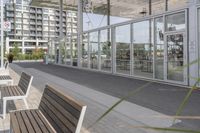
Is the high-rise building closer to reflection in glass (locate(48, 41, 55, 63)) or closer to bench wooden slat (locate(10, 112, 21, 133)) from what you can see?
reflection in glass (locate(48, 41, 55, 63))

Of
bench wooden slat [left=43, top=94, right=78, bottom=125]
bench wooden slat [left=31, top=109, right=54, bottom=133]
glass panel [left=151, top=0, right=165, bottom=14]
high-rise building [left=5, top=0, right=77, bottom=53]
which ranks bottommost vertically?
bench wooden slat [left=31, top=109, right=54, bottom=133]

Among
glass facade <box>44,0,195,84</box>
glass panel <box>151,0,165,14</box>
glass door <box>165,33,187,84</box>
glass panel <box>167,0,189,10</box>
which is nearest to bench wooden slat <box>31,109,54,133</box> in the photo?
glass facade <box>44,0,195,84</box>

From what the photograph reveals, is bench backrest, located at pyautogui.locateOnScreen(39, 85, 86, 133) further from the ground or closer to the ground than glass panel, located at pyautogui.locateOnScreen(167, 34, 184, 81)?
closer to the ground

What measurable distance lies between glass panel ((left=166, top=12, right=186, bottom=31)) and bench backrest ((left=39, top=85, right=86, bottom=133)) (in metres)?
8.88

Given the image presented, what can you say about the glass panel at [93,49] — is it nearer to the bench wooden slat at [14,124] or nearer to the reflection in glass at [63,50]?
the reflection in glass at [63,50]

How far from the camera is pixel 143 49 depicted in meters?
15.4

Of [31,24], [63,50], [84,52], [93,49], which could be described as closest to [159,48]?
[93,49]

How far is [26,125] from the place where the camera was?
3.80 metres

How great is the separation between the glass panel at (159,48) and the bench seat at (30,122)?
379 inches

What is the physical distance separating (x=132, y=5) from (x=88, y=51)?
1073cm

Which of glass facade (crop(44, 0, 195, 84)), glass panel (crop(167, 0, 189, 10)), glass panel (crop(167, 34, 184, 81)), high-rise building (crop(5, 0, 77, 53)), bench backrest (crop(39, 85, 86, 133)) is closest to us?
bench backrest (crop(39, 85, 86, 133))

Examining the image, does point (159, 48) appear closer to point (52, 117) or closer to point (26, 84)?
point (26, 84)

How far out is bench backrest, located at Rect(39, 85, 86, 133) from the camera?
294cm

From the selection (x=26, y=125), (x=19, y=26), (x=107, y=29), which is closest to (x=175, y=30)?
(x=107, y=29)
